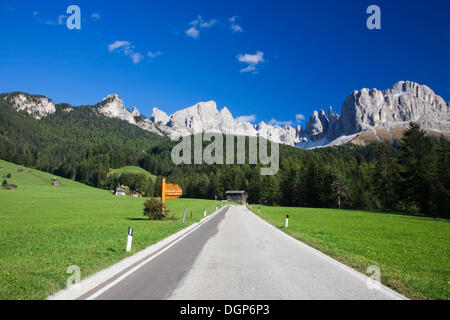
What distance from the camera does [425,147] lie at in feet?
168

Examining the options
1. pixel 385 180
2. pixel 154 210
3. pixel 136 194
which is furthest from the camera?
pixel 136 194

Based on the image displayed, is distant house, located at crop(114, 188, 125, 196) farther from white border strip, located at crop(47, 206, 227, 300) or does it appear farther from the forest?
white border strip, located at crop(47, 206, 227, 300)

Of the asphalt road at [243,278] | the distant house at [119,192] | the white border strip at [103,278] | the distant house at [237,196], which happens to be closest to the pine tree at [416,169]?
the asphalt road at [243,278]

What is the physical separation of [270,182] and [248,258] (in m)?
97.0

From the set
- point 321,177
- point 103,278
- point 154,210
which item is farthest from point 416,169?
point 103,278

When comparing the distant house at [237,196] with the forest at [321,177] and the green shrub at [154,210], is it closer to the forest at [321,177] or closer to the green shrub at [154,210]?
the forest at [321,177]

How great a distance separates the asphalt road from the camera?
19.8ft

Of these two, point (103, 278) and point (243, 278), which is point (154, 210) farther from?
point (243, 278)

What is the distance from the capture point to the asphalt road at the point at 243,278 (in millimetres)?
6035

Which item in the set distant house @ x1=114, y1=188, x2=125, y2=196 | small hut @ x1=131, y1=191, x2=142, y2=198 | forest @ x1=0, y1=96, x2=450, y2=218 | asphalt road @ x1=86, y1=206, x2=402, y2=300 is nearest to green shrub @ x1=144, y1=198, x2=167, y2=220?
asphalt road @ x1=86, y1=206, x2=402, y2=300

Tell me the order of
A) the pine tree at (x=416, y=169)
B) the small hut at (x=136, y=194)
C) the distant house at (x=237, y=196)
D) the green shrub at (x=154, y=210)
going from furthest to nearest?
the small hut at (x=136, y=194) → the distant house at (x=237, y=196) → the pine tree at (x=416, y=169) → the green shrub at (x=154, y=210)

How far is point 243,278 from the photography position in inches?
291
